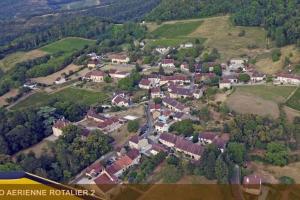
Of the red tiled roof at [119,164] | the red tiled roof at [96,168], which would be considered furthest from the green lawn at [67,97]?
the red tiled roof at [119,164]

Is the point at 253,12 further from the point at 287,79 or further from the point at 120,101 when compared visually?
the point at 120,101

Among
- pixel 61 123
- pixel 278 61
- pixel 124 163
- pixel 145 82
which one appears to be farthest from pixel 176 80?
pixel 124 163

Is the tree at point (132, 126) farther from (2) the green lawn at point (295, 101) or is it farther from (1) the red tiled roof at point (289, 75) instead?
(1) the red tiled roof at point (289, 75)

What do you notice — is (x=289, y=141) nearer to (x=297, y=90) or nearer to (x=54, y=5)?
(x=297, y=90)

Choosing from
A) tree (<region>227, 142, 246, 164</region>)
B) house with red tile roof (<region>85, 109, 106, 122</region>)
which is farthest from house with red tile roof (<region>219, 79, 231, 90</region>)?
house with red tile roof (<region>85, 109, 106, 122</region>)

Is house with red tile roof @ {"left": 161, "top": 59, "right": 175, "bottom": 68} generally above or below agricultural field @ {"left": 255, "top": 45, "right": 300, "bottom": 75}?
below

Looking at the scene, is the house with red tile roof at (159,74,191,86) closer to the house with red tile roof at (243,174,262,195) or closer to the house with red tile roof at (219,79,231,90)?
the house with red tile roof at (219,79,231,90)
